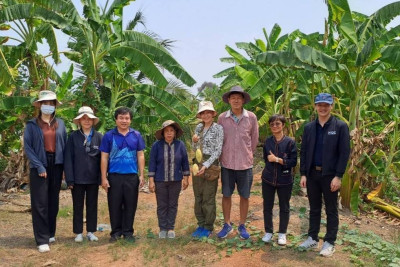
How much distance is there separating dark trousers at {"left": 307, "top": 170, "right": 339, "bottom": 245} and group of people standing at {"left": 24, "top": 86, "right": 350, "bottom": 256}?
0.04ft

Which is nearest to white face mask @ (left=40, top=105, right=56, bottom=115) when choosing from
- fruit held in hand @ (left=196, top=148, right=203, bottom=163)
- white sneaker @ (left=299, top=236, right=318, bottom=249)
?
fruit held in hand @ (left=196, top=148, right=203, bottom=163)

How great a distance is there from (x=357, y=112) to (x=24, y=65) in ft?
24.0

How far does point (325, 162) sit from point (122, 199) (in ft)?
8.28

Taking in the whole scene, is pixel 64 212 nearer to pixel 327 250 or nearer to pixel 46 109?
pixel 46 109

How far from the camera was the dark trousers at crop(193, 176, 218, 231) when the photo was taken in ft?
16.1

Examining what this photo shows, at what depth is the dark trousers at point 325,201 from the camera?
4406mm

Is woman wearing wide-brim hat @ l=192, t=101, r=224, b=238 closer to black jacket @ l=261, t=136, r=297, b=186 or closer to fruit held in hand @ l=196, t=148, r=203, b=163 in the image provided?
fruit held in hand @ l=196, t=148, r=203, b=163

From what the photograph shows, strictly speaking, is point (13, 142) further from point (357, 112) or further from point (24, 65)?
point (357, 112)

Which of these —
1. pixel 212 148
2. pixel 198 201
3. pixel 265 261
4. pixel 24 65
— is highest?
pixel 24 65

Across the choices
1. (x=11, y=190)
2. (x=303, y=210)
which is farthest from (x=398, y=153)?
(x=11, y=190)

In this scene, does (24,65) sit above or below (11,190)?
above

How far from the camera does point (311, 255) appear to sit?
14.8 ft

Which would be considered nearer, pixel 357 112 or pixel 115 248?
pixel 115 248

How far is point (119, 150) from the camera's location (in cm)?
481
